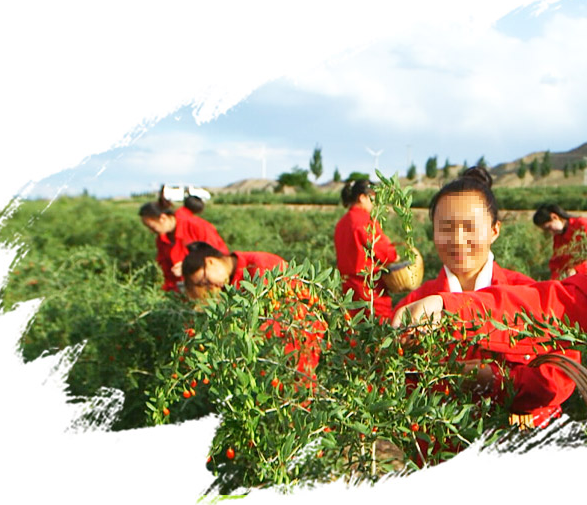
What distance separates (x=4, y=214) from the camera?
1.79 metres

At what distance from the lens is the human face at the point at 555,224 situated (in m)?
4.82

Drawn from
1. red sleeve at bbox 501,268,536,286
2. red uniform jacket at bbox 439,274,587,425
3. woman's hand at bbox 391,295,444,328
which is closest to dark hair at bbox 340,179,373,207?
red sleeve at bbox 501,268,536,286

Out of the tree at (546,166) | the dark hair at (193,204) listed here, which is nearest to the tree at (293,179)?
the tree at (546,166)

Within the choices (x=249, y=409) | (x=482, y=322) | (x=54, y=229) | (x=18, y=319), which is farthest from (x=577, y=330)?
(x=54, y=229)

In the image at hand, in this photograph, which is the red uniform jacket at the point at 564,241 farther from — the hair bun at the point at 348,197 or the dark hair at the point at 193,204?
the dark hair at the point at 193,204

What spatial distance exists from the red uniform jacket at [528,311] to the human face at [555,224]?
3.98 metres

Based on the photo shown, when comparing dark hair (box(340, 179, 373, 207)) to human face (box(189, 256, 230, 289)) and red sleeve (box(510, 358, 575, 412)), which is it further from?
red sleeve (box(510, 358, 575, 412))

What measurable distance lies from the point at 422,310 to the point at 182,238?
13.8 ft

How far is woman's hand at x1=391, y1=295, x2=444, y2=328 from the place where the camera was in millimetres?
1012

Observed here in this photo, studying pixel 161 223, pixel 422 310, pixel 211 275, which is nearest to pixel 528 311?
pixel 422 310

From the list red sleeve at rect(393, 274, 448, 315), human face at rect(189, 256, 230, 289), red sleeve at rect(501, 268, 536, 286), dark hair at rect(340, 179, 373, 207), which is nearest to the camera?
red sleeve at rect(393, 274, 448, 315)

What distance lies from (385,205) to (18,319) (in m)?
1.15

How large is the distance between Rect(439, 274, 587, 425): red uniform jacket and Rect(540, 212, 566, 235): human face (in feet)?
13.1

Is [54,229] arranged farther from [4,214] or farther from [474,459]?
[474,459]
